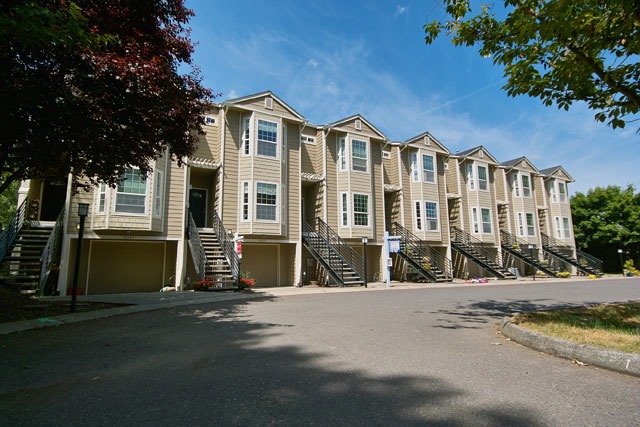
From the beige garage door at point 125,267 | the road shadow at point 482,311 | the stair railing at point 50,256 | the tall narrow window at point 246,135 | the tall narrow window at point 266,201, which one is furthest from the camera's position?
the tall narrow window at point 246,135

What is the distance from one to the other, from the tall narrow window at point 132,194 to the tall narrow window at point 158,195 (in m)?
0.40

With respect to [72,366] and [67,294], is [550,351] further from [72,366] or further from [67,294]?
[67,294]

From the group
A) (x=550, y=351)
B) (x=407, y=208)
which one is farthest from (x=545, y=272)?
(x=550, y=351)

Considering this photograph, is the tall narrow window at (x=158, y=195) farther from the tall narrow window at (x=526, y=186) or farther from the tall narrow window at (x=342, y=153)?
the tall narrow window at (x=526, y=186)

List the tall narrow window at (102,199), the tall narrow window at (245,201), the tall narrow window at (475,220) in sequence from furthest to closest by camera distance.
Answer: the tall narrow window at (475,220), the tall narrow window at (245,201), the tall narrow window at (102,199)

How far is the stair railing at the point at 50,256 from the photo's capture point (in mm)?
11977

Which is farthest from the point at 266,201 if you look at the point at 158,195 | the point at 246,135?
the point at 158,195

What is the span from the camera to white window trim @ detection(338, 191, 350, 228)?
20.9m

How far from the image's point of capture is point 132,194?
580 inches

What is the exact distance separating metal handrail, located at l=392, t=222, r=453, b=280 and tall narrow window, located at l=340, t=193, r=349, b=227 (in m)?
4.25

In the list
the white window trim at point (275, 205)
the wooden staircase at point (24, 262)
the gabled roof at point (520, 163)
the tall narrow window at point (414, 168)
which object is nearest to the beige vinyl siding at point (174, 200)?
the white window trim at point (275, 205)

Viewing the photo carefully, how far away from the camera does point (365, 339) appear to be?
20.1 feet

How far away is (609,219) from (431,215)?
2365 cm

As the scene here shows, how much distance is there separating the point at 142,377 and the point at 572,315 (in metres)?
8.42
